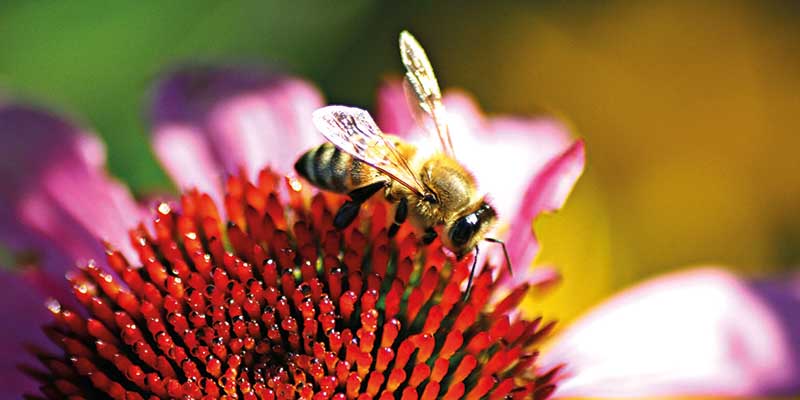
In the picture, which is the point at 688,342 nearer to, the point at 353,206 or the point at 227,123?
the point at 353,206

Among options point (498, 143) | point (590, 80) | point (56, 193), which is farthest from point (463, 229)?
point (590, 80)

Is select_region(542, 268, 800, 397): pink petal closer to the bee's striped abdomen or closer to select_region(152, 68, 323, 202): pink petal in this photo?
the bee's striped abdomen

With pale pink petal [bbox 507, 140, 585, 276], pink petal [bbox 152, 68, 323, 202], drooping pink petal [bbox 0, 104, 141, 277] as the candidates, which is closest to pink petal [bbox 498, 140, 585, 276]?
pale pink petal [bbox 507, 140, 585, 276]

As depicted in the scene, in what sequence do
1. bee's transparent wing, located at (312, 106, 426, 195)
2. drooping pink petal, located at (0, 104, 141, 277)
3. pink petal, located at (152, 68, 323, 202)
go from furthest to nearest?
1. pink petal, located at (152, 68, 323, 202)
2. drooping pink petal, located at (0, 104, 141, 277)
3. bee's transparent wing, located at (312, 106, 426, 195)

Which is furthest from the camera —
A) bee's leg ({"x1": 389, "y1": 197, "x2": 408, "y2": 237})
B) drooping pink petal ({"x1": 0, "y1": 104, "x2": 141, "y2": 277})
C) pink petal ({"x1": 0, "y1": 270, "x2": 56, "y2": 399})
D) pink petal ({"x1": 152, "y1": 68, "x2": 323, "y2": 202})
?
pink petal ({"x1": 152, "y1": 68, "x2": 323, "y2": 202})

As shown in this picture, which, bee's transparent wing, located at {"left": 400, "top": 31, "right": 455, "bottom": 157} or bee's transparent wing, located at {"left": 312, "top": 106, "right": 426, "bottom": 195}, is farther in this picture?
bee's transparent wing, located at {"left": 400, "top": 31, "right": 455, "bottom": 157}
